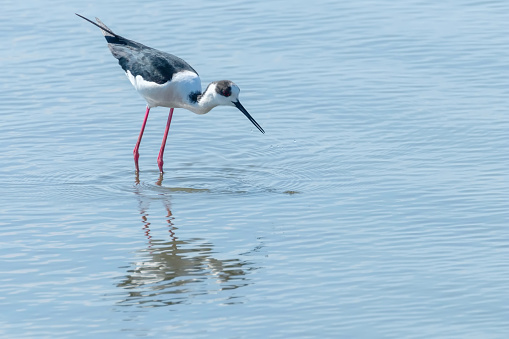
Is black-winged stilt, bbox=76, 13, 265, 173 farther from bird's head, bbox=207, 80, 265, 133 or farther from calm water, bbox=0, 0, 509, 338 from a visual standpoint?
calm water, bbox=0, 0, 509, 338

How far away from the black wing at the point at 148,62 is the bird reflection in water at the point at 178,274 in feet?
7.71

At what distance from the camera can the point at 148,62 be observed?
1076 cm

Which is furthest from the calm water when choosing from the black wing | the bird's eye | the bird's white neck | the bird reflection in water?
the black wing

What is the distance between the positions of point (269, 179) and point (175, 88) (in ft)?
4.48

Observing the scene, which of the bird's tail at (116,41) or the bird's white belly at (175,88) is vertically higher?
the bird's tail at (116,41)

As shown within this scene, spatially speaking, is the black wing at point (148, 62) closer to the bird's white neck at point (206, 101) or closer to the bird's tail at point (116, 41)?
the bird's tail at point (116, 41)

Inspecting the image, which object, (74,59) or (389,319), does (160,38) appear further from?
(389,319)

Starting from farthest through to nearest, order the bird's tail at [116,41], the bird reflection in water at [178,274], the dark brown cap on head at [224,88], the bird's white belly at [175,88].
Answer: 1. the bird's tail at [116,41]
2. the bird's white belly at [175,88]
3. the dark brown cap on head at [224,88]
4. the bird reflection in water at [178,274]

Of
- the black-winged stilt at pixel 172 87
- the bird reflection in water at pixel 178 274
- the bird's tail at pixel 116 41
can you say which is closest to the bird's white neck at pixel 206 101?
the black-winged stilt at pixel 172 87

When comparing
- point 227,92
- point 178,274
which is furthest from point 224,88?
point 178,274

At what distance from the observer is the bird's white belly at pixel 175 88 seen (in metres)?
10.5

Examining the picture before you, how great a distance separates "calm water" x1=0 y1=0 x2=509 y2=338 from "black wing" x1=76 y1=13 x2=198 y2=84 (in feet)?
2.85

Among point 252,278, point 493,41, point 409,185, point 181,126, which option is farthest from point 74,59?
point 252,278

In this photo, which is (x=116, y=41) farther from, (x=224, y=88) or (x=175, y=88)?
(x=224, y=88)
